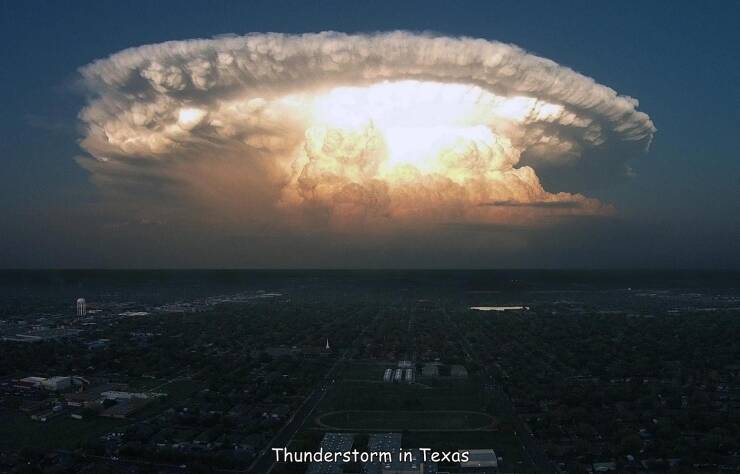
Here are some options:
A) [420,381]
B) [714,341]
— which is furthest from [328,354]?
[714,341]

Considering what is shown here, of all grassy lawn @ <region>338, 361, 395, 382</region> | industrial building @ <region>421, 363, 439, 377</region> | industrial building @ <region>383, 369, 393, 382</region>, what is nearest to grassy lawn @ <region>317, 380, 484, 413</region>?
industrial building @ <region>383, 369, 393, 382</region>

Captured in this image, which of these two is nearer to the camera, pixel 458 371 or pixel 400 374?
pixel 400 374

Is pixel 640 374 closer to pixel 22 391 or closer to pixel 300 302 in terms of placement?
pixel 22 391

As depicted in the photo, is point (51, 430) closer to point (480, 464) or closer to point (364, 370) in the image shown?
point (480, 464)

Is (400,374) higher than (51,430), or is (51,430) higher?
(400,374)

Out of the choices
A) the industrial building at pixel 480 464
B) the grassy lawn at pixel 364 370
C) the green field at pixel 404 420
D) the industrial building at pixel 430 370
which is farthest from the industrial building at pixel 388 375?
the industrial building at pixel 480 464

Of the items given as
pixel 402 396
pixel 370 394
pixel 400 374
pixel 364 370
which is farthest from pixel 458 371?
pixel 370 394
